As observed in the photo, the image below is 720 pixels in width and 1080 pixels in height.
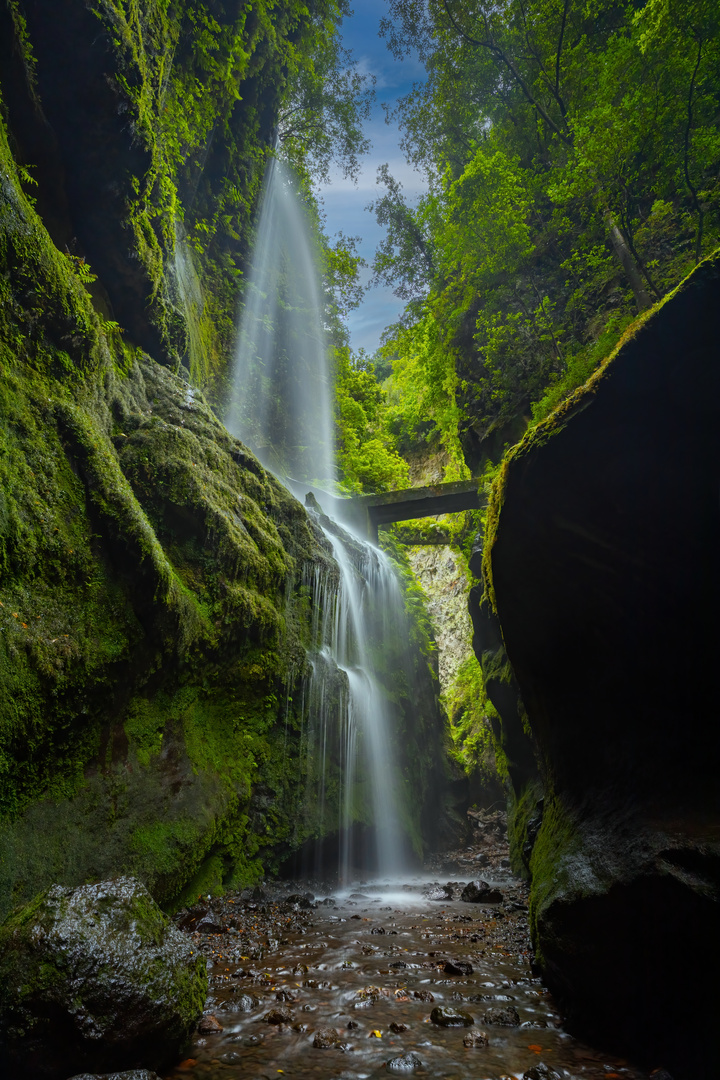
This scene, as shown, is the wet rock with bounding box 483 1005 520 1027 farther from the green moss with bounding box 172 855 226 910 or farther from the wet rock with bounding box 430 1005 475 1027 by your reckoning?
the green moss with bounding box 172 855 226 910

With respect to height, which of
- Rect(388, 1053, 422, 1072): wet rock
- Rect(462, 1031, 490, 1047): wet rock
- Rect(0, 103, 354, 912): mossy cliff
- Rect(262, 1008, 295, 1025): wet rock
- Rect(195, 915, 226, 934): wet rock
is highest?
Rect(0, 103, 354, 912): mossy cliff

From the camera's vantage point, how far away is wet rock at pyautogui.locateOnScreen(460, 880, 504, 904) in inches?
287

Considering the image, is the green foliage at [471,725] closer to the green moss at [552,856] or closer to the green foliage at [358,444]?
the green foliage at [358,444]

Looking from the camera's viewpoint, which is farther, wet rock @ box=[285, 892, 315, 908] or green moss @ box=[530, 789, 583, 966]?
wet rock @ box=[285, 892, 315, 908]

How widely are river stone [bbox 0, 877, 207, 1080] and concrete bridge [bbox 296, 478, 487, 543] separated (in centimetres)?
1442

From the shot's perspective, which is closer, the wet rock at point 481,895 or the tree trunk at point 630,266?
the wet rock at point 481,895

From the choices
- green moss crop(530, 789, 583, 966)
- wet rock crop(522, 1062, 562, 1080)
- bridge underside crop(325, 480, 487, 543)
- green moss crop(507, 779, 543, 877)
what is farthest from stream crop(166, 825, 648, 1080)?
bridge underside crop(325, 480, 487, 543)

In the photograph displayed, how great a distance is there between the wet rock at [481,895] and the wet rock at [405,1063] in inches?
192

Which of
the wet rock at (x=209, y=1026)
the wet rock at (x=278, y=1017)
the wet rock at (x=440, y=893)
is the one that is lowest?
the wet rock at (x=440, y=893)

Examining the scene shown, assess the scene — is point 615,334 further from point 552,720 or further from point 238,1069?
point 238,1069

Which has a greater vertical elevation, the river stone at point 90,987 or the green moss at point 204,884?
the river stone at point 90,987

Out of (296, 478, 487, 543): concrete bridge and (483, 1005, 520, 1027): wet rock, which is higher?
(296, 478, 487, 543): concrete bridge

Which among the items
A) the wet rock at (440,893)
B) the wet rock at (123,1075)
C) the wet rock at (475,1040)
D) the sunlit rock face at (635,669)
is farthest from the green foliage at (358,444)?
the wet rock at (123,1075)

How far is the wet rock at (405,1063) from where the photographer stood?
9.75 ft
